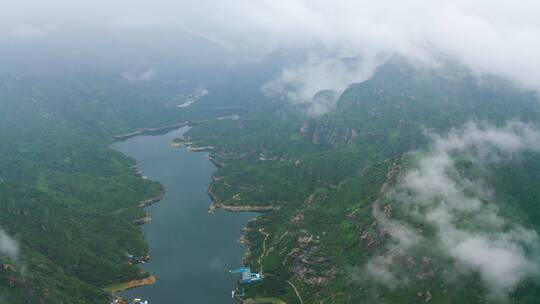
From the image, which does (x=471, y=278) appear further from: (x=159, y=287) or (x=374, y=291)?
(x=159, y=287)

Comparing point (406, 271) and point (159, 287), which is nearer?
point (406, 271)

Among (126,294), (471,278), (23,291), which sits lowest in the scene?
(126,294)

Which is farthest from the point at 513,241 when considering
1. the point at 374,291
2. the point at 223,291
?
the point at 223,291

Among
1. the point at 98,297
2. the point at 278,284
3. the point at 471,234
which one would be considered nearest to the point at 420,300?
the point at 471,234

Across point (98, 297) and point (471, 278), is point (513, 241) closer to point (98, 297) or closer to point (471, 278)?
point (471, 278)

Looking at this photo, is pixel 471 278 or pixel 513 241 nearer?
pixel 471 278

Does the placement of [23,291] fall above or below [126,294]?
above

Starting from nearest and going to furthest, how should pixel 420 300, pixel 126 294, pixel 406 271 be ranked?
1. pixel 420 300
2. pixel 406 271
3. pixel 126 294

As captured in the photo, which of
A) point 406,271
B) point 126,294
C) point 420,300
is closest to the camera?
point 420,300

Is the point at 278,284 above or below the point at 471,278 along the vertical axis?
below
